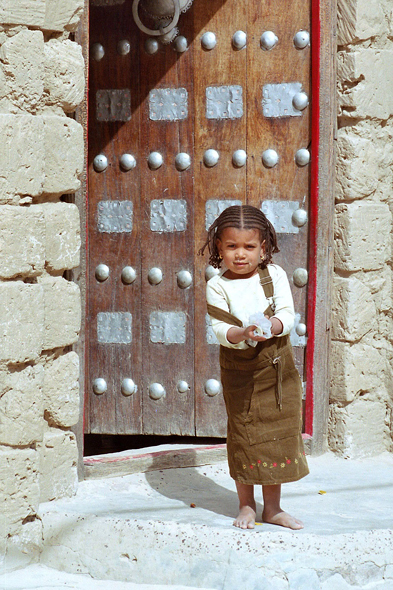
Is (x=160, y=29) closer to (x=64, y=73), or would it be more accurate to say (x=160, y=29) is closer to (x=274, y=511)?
(x=64, y=73)

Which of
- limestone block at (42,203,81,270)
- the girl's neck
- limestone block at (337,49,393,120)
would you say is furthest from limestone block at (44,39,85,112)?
limestone block at (337,49,393,120)

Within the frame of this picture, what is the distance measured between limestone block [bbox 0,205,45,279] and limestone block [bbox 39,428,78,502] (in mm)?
683

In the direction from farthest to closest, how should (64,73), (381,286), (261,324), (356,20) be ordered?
(381,286) → (356,20) → (64,73) → (261,324)

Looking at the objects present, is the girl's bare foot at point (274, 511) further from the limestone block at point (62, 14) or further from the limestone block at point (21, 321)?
the limestone block at point (62, 14)

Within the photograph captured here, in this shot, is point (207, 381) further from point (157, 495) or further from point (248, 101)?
point (248, 101)

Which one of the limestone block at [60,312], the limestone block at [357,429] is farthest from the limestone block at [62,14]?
the limestone block at [357,429]

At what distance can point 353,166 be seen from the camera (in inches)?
144

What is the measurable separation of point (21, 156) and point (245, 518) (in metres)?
1.44

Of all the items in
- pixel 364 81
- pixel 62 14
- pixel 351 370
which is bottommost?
pixel 351 370

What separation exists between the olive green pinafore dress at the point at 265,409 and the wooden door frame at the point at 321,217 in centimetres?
91

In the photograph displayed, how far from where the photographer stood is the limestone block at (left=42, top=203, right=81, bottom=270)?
3039 mm

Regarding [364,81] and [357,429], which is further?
[357,429]

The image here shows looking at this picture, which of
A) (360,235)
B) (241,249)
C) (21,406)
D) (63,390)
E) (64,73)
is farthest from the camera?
(360,235)

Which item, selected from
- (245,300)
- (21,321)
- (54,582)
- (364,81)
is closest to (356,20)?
(364,81)
